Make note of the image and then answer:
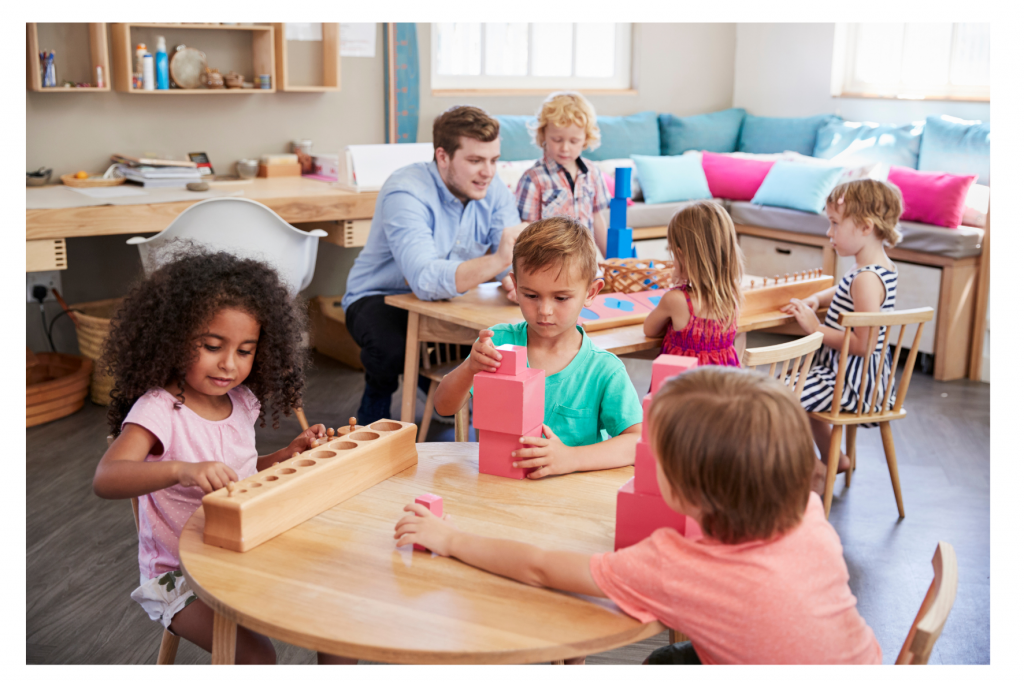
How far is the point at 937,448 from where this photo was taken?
3406mm

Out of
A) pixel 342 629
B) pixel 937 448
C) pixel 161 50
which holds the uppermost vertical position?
pixel 161 50

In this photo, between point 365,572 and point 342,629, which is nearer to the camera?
point 342,629

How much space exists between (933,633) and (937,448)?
Result: 270 centimetres

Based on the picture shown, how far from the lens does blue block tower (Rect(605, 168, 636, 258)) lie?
289cm

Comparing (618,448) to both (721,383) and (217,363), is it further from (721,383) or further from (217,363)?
(217,363)

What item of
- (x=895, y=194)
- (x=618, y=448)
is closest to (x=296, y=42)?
(x=895, y=194)

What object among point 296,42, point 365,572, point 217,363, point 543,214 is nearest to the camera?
point 365,572

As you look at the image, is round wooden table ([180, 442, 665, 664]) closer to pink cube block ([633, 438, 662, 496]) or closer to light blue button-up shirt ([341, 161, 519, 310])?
pink cube block ([633, 438, 662, 496])

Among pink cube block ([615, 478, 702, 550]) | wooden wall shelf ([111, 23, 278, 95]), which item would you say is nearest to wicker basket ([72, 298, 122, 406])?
wooden wall shelf ([111, 23, 278, 95])

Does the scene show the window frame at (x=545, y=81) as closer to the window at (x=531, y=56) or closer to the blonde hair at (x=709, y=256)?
the window at (x=531, y=56)

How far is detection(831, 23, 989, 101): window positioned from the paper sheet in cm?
307

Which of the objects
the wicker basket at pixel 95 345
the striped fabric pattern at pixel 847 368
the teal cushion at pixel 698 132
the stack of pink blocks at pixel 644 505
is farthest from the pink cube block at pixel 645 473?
the teal cushion at pixel 698 132

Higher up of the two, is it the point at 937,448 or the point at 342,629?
the point at 342,629

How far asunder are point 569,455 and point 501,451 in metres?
0.11
